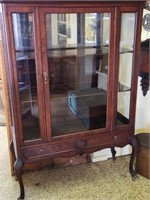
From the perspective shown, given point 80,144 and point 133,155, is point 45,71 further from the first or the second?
point 133,155

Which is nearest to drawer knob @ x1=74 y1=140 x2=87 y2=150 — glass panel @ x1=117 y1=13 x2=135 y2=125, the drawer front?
the drawer front

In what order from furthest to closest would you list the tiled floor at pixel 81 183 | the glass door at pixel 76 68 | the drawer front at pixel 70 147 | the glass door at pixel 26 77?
the tiled floor at pixel 81 183, the drawer front at pixel 70 147, the glass door at pixel 76 68, the glass door at pixel 26 77

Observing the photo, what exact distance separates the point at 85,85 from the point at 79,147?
48 centimetres

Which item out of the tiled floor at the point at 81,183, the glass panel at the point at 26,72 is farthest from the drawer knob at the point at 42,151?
the tiled floor at the point at 81,183

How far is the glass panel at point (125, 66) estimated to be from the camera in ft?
5.61

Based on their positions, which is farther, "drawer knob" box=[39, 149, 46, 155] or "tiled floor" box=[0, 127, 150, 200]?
"tiled floor" box=[0, 127, 150, 200]

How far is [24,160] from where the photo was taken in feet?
5.68

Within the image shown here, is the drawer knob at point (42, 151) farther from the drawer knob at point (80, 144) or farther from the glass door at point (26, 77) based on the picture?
the drawer knob at point (80, 144)

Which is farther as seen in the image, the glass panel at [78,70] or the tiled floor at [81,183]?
the tiled floor at [81,183]

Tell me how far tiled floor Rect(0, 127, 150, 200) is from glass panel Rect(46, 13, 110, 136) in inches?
20.8

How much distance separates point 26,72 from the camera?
5.23 feet

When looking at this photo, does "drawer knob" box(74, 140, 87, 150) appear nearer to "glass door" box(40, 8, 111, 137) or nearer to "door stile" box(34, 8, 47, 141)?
"glass door" box(40, 8, 111, 137)

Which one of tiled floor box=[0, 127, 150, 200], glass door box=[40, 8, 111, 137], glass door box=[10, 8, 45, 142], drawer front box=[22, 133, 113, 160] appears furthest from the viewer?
tiled floor box=[0, 127, 150, 200]

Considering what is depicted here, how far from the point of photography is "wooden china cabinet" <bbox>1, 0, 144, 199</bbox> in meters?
1.50
